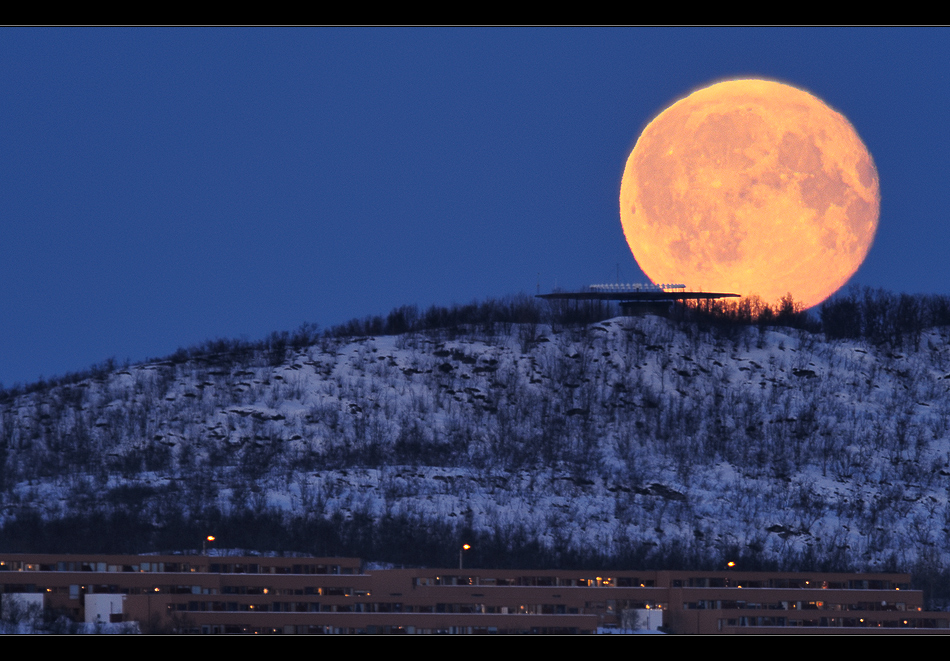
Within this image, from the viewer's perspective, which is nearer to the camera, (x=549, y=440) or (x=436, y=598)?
(x=436, y=598)

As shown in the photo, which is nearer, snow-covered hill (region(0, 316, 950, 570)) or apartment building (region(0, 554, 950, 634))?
apartment building (region(0, 554, 950, 634))

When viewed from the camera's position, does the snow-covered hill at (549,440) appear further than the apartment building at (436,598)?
Yes

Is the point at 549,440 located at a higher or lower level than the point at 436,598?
higher

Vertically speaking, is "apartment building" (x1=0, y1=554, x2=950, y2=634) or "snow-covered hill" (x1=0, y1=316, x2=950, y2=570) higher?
"snow-covered hill" (x1=0, y1=316, x2=950, y2=570)

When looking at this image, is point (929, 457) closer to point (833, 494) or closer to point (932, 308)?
point (833, 494)

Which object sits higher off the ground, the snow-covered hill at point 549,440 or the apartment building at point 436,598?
the snow-covered hill at point 549,440
